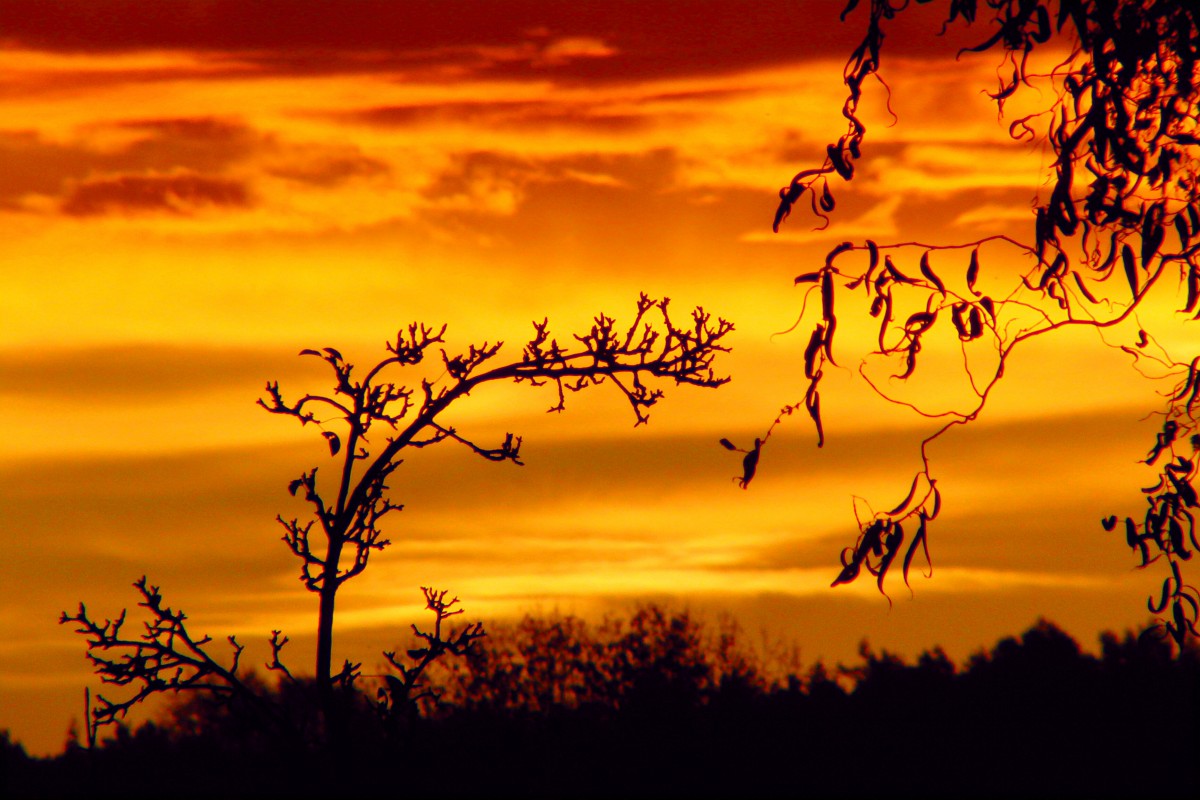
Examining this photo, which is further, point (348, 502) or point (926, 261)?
point (348, 502)

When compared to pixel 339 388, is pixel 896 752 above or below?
below

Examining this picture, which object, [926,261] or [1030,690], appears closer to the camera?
[926,261]

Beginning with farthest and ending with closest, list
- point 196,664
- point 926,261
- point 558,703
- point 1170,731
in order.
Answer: point 558,703
point 1170,731
point 196,664
point 926,261

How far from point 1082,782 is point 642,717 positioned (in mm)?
11128

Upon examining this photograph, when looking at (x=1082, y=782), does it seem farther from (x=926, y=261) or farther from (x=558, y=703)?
(x=926, y=261)

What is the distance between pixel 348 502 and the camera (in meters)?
10.1

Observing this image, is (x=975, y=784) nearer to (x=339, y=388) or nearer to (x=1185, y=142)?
(x=339, y=388)

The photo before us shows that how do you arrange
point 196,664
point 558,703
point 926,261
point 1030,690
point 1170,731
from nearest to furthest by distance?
point 926,261 < point 196,664 < point 1170,731 < point 1030,690 < point 558,703

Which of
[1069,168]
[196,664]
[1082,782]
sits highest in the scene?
[1069,168]

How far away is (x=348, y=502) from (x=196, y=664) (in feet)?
5.38

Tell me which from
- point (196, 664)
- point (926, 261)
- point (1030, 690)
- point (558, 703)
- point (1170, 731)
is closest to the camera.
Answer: point (926, 261)

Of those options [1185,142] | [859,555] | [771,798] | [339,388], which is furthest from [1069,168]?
[771,798]

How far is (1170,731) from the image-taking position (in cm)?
3127

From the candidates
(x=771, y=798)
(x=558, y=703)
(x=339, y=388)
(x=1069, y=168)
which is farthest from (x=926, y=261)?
(x=558, y=703)
